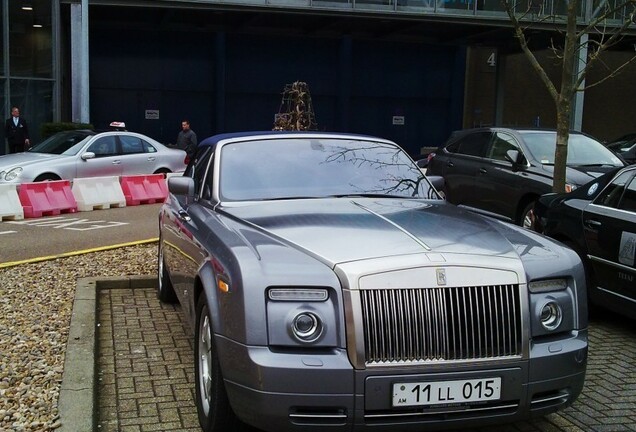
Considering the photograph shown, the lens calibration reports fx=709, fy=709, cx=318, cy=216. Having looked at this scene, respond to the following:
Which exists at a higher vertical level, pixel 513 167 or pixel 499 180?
pixel 513 167

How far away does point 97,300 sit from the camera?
22.1ft

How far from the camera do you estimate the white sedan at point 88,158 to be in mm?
13773

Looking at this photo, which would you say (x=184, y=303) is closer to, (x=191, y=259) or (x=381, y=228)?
(x=191, y=259)

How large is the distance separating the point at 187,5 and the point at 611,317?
2065cm

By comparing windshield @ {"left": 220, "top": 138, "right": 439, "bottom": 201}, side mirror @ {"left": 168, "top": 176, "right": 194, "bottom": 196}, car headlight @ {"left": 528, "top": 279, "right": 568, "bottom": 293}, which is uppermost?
windshield @ {"left": 220, "top": 138, "right": 439, "bottom": 201}

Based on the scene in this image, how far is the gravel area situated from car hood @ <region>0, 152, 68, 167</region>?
5.51m

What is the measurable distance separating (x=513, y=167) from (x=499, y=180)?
0.36 meters

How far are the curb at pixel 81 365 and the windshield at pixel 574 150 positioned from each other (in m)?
6.41

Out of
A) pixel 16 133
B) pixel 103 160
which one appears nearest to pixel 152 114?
pixel 16 133

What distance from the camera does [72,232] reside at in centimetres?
1109

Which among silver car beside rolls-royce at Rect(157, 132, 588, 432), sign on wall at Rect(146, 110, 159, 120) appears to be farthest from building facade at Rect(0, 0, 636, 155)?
silver car beside rolls-royce at Rect(157, 132, 588, 432)

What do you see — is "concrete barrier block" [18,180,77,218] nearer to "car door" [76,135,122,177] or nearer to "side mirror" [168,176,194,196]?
"car door" [76,135,122,177]

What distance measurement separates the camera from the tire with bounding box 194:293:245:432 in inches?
141

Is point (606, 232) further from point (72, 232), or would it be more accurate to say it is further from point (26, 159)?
point (26, 159)
